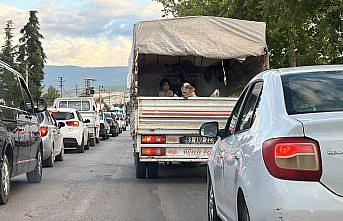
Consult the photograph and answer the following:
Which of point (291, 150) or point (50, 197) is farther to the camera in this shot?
point (50, 197)

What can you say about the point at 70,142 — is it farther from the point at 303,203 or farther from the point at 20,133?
the point at 303,203

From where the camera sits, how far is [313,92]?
17.5 ft

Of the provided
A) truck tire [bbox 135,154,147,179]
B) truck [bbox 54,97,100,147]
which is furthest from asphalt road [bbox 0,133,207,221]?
truck [bbox 54,97,100,147]

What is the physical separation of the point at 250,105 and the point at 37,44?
9216 cm

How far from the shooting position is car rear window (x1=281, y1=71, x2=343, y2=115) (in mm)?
5088

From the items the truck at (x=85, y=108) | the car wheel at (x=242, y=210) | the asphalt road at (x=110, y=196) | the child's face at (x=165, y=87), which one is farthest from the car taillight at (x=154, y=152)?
the truck at (x=85, y=108)

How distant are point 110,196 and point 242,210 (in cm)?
612

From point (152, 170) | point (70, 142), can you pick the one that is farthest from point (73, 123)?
point (152, 170)

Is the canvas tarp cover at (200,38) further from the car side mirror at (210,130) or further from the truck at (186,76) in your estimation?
the car side mirror at (210,130)


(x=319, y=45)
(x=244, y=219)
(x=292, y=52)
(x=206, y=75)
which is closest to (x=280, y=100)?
(x=244, y=219)

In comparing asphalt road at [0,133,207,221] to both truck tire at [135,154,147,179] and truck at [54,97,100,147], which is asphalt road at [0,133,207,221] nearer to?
truck tire at [135,154,147,179]

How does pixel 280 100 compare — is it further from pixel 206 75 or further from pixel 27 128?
pixel 206 75

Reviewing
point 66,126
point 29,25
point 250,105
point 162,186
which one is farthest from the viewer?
point 29,25

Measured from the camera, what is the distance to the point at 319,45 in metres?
26.9
